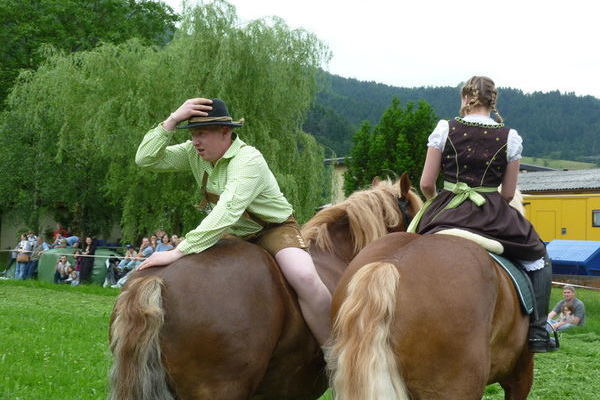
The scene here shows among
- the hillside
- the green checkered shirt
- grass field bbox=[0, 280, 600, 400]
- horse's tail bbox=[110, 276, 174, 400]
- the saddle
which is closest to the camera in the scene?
horse's tail bbox=[110, 276, 174, 400]

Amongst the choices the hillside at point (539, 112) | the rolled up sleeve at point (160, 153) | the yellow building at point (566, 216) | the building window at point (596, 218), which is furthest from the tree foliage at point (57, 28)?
the hillside at point (539, 112)

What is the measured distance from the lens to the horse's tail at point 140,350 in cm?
396

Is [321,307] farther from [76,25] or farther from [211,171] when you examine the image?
[76,25]

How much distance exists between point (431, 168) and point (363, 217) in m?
1.06

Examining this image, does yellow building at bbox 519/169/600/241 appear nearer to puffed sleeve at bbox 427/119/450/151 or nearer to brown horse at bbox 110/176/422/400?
puffed sleeve at bbox 427/119/450/151

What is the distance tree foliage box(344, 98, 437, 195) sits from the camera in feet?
98.9

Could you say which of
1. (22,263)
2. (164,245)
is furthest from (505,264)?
(22,263)

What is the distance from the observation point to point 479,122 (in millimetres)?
4504

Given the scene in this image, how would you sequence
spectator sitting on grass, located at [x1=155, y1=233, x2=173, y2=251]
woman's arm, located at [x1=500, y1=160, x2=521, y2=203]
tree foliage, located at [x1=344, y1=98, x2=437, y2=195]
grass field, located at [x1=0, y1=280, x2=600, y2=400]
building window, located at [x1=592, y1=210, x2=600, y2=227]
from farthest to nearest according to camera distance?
tree foliage, located at [x1=344, y1=98, x2=437, y2=195] < building window, located at [x1=592, y1=210, x2=600, y2=227] < spectator sitting on grass, located at [x1=155, y1=233, x2=173, y2=251] < grass field, located at [x1=0, y1=280, x2=600, y2=400] < woman's arm, located at [x1=500, y1=160, x2=521, y2=203]

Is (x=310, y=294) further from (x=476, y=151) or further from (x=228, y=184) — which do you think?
(x=476, y=151)

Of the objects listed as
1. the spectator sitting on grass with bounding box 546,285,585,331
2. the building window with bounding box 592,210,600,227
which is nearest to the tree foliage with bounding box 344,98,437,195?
the building window with bounding box 592,210,600,227

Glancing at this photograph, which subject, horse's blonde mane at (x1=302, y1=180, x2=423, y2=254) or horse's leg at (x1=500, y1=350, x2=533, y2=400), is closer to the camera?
horse's leg at (x1=500, y1=350, x2=533, y2=400)

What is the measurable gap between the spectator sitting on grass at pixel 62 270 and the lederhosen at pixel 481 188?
2064 centimetres

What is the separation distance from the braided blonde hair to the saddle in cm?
77
